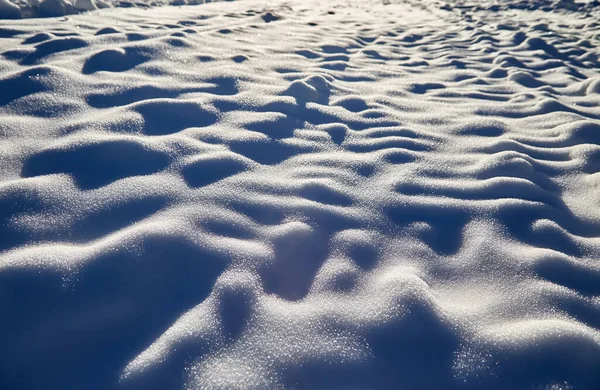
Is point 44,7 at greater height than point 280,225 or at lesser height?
greater

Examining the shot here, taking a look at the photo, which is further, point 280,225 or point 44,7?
point 44,7

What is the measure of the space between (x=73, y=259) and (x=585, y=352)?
1.40 m

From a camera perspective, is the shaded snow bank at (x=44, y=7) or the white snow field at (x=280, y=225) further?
the shaded snow bank at (x=44, y=7)

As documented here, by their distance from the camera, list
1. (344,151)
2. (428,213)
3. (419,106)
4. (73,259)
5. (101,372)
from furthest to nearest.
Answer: (419,106), (344,151), (428,213), (73,259), (101,372)

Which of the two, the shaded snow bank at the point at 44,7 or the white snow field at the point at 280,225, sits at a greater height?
the shaded snow bank at the point at 44,7

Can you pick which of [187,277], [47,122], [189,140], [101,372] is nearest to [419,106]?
[189,140]

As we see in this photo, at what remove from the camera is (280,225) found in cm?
133

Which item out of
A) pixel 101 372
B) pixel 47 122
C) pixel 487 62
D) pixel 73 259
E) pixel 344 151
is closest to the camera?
pixel 101 372

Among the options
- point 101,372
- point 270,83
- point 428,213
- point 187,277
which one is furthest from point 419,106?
point 101,372

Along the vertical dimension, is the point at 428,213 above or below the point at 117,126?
below

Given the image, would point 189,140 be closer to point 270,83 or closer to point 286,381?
point 270,83

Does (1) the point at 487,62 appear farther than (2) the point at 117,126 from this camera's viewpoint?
Yes

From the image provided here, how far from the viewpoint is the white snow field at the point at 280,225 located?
0.92m

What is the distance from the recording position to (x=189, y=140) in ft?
5.64
